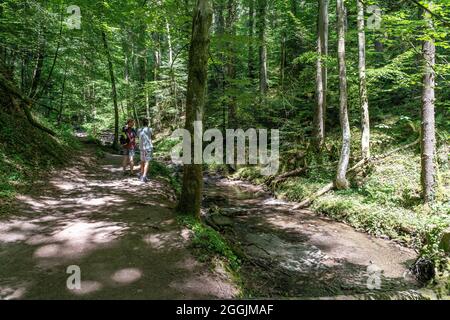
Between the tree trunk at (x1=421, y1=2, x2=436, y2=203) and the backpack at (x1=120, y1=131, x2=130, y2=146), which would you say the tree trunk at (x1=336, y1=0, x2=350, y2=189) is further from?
the backpack at (x1=120, y1=131, x2=130, y2=146)

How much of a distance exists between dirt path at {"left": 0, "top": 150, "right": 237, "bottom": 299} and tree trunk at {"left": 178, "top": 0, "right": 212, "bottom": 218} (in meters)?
0.59

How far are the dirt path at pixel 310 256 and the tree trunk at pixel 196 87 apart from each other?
5.89 feet

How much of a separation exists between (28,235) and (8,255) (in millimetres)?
800

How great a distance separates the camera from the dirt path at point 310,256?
20.0 ft

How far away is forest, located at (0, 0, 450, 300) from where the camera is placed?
5.14 metres

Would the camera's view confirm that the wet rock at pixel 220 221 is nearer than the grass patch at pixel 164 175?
Yes

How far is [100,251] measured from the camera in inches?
211

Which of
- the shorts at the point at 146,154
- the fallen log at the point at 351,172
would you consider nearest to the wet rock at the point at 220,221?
the shorts at the point at 146,154

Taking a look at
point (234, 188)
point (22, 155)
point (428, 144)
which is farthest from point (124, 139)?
point (428, 144)

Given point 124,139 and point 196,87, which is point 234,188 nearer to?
point 124,139

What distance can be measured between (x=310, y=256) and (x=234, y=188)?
326 inches

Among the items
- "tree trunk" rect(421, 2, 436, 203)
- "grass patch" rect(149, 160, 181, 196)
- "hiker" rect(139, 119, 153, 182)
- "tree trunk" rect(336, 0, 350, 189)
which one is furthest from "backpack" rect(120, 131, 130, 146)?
"tree trunk" rect(421, 2, 436, 203)

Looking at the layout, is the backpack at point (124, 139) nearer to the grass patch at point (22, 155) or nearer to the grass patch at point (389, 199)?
the grass patch at point (22, 155)

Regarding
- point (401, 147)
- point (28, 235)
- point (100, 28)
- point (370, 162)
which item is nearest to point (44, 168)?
point (28, 235)
